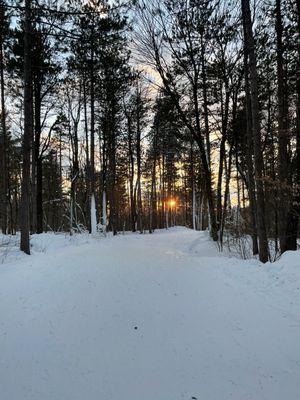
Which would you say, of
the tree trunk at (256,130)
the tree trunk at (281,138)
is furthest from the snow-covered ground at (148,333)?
the tree trunk at (281,138)

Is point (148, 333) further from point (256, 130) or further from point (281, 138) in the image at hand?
point (281, 138)

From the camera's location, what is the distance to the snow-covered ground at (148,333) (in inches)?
136

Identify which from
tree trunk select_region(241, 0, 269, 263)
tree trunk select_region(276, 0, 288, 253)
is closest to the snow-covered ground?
tree trunk select_region(241, 0, 269, 263)

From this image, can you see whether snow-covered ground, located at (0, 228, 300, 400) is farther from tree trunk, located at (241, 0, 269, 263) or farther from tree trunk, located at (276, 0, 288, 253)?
tree trunk, located at (276, 0, 288, 253)

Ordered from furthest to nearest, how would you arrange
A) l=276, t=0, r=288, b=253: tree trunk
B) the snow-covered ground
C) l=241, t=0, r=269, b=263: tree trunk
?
l=276, t=0, r=288, b=253: tree trunk → l=241, t=0, r=269, b=263: tree trunk → the snow-covered ground

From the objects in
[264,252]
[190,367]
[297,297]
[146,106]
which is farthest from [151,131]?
[190,367]

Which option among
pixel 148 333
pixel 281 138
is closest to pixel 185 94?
pixel 281 138

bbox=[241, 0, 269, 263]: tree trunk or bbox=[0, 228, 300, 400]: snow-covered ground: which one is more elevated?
bbox=[241, 0, 269, 263]: tree trunk

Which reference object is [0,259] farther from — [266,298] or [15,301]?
[266,298]

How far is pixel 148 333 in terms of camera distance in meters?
4.73

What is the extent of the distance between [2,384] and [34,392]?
38cm

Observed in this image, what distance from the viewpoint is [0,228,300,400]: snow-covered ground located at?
11.3ft

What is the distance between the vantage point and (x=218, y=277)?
7.92 meters

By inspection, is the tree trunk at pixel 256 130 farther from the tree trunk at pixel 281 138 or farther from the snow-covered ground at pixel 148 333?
the snow-covered ground at pixel 148 333
